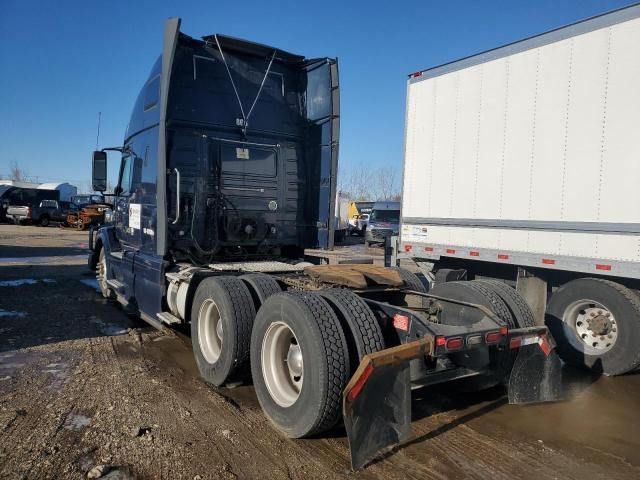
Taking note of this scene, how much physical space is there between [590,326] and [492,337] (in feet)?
9.15

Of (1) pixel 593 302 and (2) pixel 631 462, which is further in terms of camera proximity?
(1) pixel 593 302

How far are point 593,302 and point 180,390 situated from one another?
185 inches

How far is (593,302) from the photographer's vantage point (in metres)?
5.75

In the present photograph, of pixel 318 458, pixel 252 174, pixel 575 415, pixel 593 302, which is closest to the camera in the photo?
pixel 318 458

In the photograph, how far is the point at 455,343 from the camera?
141 inches

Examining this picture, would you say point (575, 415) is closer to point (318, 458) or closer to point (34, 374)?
point (318, 458)

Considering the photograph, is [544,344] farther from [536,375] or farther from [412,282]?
[412,282]

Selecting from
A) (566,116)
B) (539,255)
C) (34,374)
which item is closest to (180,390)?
(34,374)

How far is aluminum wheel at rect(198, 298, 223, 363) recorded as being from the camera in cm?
523

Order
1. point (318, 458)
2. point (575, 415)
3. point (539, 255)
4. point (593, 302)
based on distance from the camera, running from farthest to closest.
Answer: point (539, 255)
point (593, 302)
point (575, 415)
point (318, 458)

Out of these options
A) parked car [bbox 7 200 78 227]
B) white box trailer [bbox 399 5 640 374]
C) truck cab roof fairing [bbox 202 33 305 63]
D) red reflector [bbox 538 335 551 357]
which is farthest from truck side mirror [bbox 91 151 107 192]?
parked car [bbox 7 200 78 227]

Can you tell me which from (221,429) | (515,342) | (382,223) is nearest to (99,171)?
(221,429)

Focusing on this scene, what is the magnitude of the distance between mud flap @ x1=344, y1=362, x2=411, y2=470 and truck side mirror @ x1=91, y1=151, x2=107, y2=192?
266 inches

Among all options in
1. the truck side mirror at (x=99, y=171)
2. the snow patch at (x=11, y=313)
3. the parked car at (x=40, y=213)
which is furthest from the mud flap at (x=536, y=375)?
the parked car at (x=40, y=213)
